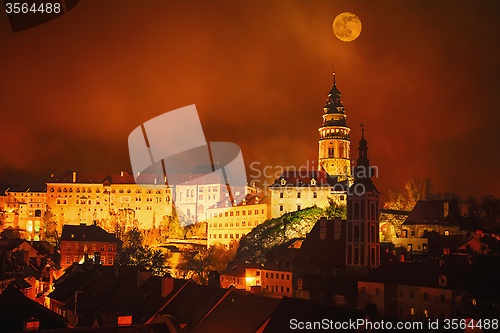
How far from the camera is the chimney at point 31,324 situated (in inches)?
1181

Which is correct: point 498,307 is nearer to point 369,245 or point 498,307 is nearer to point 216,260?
point 369,245

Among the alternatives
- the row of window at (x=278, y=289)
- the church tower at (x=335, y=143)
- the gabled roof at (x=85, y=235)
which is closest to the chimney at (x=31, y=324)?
the row of window at (x=278, y=289)

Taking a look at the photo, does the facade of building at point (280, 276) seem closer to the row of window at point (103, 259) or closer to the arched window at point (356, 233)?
the arched window at point (356, 233)

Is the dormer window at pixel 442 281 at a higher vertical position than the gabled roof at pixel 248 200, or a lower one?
lower

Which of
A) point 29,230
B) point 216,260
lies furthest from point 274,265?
point 29,230

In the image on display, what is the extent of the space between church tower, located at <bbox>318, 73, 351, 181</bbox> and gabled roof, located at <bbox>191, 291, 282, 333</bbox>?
6896 cm

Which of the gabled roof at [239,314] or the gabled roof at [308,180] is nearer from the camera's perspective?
the gabled roof at [239,314]

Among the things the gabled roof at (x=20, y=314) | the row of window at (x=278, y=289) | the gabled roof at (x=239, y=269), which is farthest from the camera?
the gabled roof at (x=239, y=269)

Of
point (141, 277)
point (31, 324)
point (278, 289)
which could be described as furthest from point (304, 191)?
point (31, 324)

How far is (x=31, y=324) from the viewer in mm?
30234

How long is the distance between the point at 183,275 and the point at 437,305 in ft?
144

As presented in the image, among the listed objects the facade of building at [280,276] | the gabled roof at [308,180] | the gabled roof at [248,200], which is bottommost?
the facade of building at [280,276]

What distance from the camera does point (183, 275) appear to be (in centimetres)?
8325

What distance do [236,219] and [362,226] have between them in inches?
1955
